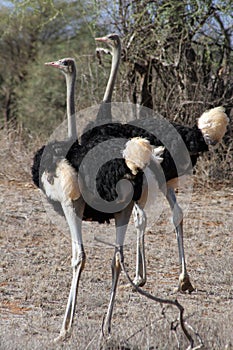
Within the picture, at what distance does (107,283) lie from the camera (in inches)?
195

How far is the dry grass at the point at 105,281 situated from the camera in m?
3.44

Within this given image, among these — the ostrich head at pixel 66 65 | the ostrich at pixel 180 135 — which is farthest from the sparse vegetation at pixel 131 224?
the ostrich head at pixel 66 65

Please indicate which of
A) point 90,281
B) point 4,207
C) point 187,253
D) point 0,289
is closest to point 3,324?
point 0,289

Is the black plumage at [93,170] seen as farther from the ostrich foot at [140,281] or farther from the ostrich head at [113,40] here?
the ostrich head at [113,40]

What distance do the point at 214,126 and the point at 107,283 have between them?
137 cm

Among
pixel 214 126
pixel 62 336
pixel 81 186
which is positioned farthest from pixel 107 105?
pixel 62 336

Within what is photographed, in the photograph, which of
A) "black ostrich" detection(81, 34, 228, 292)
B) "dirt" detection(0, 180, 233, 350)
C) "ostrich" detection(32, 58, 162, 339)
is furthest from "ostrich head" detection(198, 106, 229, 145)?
"dirt" detection(0, 180, 233, 350)

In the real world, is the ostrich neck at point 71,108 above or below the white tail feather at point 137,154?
above

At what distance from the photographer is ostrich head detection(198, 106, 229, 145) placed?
439 cm

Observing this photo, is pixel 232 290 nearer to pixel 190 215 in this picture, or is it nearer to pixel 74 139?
pixel 74 139

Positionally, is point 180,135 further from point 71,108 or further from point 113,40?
point 113,40

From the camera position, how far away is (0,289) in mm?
4707

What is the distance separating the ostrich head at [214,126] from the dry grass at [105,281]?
106 cm

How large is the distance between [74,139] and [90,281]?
133 cm
